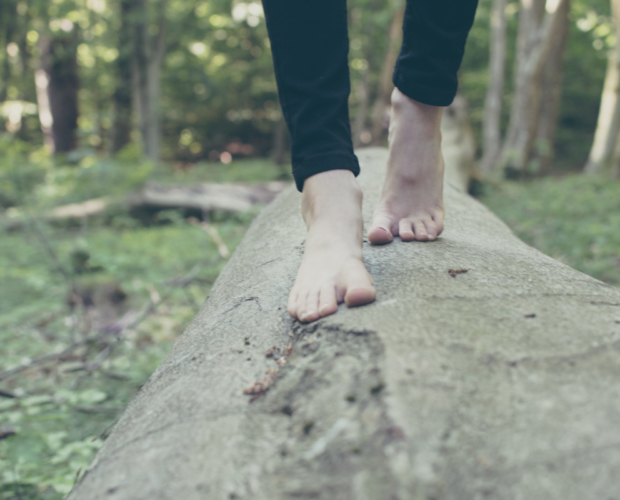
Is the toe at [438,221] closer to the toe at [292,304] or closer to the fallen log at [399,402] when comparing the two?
the fallen log at [399,402]

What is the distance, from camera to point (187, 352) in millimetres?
997

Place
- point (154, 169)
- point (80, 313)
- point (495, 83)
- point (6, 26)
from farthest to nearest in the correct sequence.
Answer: point (6, 26)
point (495, 83)
point (154, 169)
point (80, 313)

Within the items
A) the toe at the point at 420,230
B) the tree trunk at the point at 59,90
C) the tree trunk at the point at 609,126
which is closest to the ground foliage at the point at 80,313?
the toe at the point at 420,230

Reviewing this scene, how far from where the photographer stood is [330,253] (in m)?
1.12


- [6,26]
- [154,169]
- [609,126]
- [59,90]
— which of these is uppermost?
[6,26]

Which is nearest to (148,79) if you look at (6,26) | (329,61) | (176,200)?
(6,26)

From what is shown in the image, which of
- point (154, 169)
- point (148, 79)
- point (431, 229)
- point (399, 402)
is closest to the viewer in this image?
point (399, 402)

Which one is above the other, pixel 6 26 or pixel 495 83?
pixel 6 26

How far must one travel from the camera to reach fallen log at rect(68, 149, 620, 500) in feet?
1.89

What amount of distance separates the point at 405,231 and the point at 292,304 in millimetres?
450

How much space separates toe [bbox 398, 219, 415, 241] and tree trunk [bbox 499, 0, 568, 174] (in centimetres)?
759

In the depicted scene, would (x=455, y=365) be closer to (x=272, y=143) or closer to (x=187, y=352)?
(x=187, y=352)

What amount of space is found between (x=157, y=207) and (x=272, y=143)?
10.7 meters

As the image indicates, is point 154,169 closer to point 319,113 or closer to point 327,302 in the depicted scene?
point 319,113
